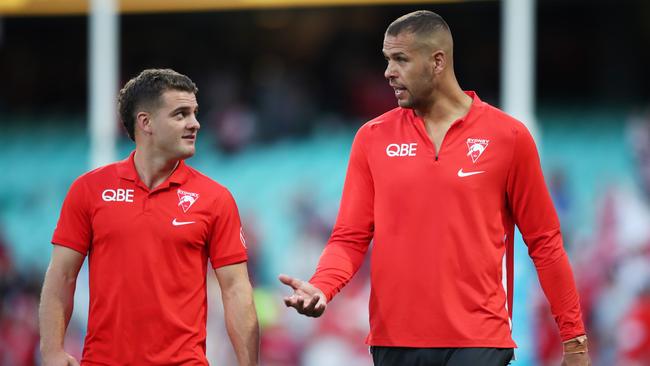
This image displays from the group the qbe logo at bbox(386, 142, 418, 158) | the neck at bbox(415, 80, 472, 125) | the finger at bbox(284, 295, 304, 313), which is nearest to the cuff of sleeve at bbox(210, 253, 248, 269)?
the finger at bbox(284, 295, 304, 313)

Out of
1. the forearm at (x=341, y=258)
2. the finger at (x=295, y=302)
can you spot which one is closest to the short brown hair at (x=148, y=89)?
the forearm at (x=341, y=258)

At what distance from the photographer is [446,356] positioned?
467 cm

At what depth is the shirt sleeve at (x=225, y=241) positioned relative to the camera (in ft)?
Result: 16.1

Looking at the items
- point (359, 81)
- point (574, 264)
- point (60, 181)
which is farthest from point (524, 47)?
point (60, 181)

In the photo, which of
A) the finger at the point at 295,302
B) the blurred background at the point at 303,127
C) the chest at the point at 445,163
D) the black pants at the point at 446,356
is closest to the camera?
the finger at the point at 295,302

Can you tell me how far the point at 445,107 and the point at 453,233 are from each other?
0.54 metres

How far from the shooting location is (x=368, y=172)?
16.2 ft

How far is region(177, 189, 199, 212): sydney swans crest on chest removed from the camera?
4.89 metres

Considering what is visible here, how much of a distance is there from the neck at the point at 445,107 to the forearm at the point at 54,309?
1.57 metres

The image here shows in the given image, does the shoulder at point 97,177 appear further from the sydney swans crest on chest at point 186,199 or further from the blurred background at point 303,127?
the blurred background at point 303,127

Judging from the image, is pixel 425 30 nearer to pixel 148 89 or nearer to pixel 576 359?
pixel 148 89

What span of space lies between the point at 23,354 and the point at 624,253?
579 cm

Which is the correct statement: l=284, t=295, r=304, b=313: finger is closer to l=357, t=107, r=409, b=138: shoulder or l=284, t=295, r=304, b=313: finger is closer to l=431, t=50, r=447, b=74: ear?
l=357, t=107, r=409, b=138: shoulder

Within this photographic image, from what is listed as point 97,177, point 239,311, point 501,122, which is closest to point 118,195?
point 97,177
